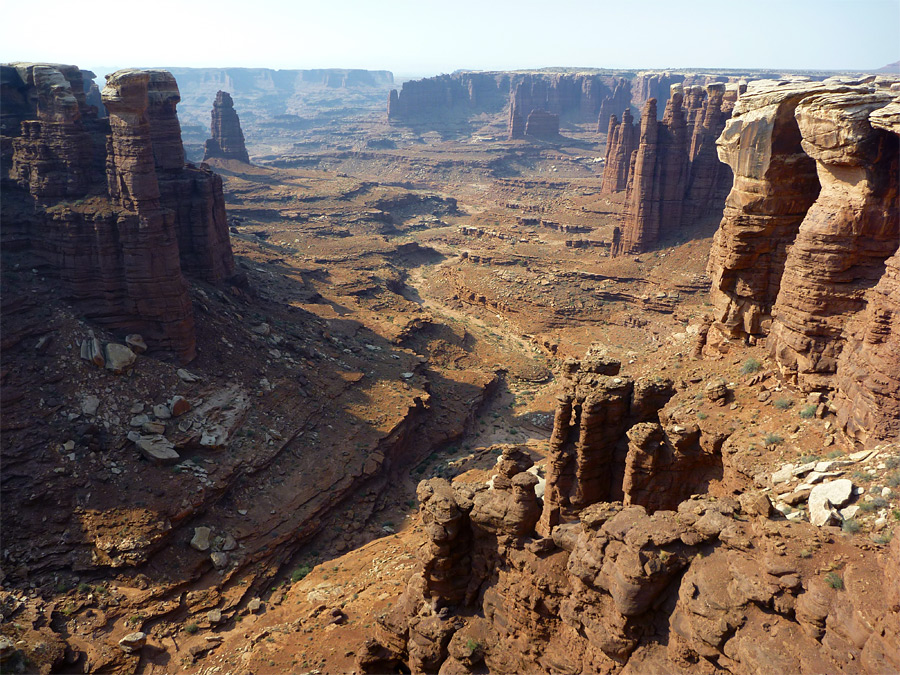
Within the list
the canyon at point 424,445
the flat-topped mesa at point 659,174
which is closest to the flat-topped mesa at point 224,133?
the canyon at point 424,445

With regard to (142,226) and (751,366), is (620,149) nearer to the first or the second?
(751,366)

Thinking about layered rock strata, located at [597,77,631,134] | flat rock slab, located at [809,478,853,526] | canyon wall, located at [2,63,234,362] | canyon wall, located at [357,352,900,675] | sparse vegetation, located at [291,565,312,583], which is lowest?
sparse vegetation, located at [291,565,312,583]

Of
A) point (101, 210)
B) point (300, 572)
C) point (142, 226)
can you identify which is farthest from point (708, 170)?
point (300, 572)

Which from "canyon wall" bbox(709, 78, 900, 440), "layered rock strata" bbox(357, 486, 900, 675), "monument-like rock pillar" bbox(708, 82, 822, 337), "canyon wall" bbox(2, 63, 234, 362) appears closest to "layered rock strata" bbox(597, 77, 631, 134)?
"monument-like rock pillar" bbox(708, 82, 822, 337)

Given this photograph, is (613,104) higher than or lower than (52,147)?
higher

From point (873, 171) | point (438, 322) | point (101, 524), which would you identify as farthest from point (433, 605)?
point (438, 322)

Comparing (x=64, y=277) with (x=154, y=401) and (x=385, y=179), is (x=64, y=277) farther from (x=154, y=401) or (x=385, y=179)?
(x=385, y=179)

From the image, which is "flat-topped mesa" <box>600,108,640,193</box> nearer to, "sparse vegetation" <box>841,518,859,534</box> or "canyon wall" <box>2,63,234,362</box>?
"canyon wall" <box>2,63,234,362</box>

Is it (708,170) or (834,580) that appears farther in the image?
(708,170)
